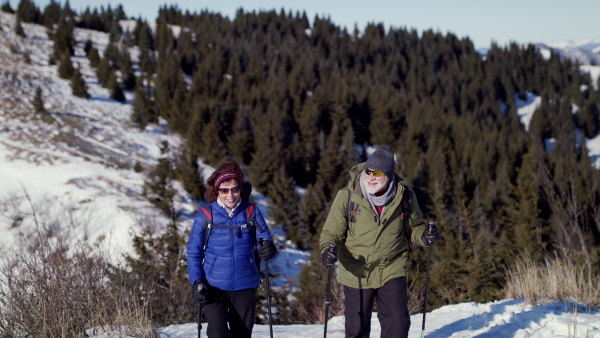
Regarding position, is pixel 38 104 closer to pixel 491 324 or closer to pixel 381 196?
pixel 381 196

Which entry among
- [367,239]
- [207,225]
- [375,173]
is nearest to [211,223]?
[207,225]

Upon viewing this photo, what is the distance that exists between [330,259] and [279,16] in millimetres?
83357

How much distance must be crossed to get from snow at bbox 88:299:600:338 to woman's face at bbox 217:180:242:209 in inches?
62.2

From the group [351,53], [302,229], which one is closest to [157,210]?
[302,229]

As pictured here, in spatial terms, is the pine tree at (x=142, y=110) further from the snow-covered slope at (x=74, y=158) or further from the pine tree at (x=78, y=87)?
the pine tree at (x=78, y=87)

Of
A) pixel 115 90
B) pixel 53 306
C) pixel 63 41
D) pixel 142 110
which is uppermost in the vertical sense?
pixel 63 41

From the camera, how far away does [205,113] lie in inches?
1151

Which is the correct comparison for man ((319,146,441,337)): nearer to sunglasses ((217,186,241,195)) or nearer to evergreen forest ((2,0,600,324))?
sunglasses ((217,186,241,195))

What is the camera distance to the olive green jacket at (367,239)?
2850mm

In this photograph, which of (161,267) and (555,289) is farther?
(161,267)

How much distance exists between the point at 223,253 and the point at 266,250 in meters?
0.33

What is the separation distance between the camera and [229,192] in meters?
2.92

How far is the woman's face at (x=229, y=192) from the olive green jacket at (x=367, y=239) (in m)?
0.70

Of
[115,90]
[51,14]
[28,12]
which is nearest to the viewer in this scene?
[115,90]
